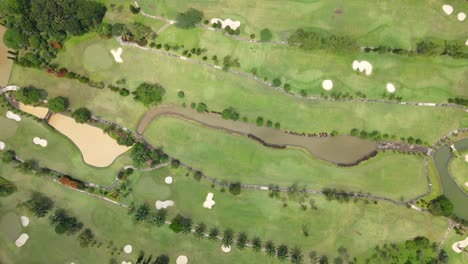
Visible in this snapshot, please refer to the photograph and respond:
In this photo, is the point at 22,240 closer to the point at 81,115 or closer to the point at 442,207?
the point at 81,115

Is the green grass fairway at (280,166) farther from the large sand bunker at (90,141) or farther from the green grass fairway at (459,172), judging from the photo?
the large sand bunker at (90,141)

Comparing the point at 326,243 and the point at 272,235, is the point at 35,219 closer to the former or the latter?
the point at 272,235

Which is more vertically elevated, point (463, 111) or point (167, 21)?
point (167, 21)

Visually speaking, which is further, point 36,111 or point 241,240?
point 36,111

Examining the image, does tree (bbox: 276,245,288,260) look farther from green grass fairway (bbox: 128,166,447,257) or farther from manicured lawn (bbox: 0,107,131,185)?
manicured lawn (bbox: 0,107,131,185)

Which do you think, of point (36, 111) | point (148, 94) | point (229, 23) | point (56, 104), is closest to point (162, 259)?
point (148, 94)

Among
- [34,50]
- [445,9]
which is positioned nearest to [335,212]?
[445,9]
